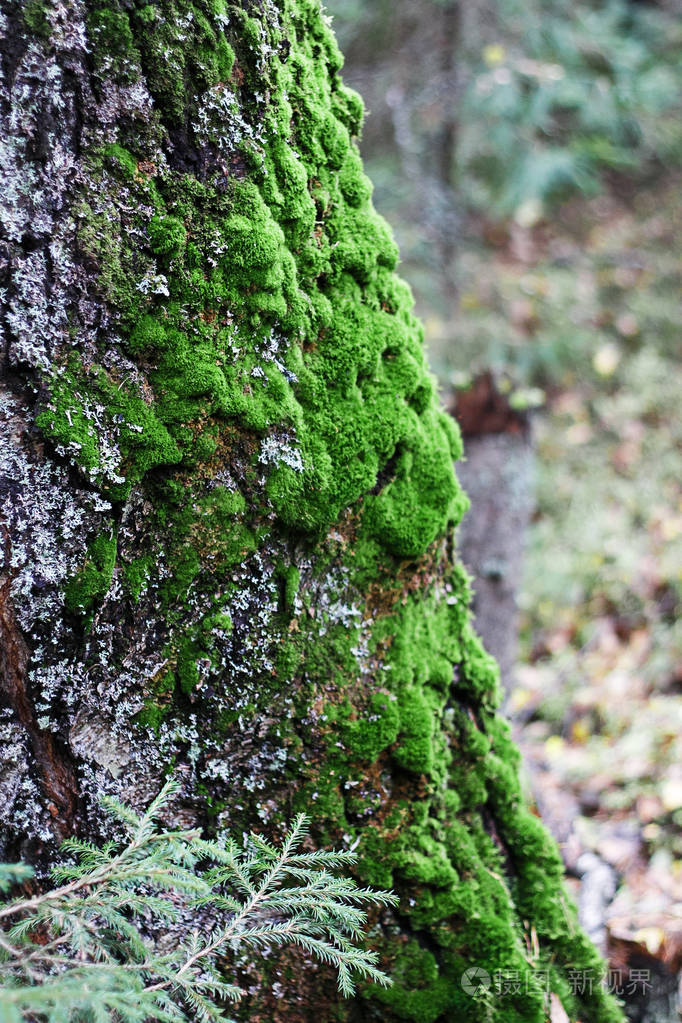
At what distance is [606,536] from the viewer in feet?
19.3

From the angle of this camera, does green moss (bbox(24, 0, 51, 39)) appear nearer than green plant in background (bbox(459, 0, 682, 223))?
Yes

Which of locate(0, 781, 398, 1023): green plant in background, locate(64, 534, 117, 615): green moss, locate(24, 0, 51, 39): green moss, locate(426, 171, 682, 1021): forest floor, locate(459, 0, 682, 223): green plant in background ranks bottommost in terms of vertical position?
locate(0, 781, 398, 1023): green plant in background

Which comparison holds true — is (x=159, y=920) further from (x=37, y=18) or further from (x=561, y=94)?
(x=561, y=94)

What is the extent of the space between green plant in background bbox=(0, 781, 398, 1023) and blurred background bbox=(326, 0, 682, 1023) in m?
1.36

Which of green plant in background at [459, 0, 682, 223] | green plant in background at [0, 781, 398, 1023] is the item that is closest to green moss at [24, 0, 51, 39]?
green plant in background at [0, 781, 398, 1023]

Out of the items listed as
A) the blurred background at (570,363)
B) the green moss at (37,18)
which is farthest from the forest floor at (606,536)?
the green moss at (37,18)

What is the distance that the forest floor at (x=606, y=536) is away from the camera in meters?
3.11

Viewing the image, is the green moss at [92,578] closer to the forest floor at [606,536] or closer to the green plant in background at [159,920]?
the green plant in background at [159,920]

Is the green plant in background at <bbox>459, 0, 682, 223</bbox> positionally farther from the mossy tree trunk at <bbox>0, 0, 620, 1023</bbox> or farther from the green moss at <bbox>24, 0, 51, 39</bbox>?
the green moss at <bbox>24, 0, 51, 39</bbox>

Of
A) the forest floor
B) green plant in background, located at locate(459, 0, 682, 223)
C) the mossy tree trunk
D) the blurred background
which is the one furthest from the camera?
green plant in background, located at locate(459, 0, 682, 223)

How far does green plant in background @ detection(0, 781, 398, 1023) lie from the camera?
1.21 meters

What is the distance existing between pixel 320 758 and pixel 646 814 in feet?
7.85

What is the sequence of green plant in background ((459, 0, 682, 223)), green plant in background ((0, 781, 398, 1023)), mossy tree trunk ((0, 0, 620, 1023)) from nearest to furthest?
green plant in background ((0, 781, 398, 1023)), mossy tree trunk ((0, 0, 620, 1023)), green plant in background ((459, 0, 682, 223))

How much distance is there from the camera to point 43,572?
1.43 metres
